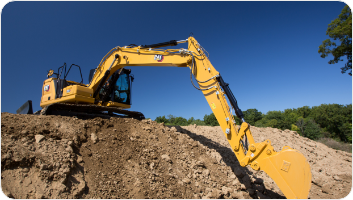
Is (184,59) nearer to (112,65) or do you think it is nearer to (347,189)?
(112,65)

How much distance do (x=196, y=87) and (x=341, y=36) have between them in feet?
50.3

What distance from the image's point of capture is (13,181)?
3.53 m

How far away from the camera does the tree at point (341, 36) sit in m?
13.8

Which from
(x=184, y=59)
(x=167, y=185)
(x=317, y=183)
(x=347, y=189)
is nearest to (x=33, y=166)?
(x=167, y=185)

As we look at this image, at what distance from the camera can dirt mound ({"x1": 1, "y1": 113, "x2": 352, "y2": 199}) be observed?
3748mm

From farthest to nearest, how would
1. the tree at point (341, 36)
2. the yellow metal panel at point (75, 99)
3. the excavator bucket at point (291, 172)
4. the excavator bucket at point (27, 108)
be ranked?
the tree at point (341, 36)
the excavator bucket at point (27, 108)
the yellow metal panel at point (75, 99)
the excavator bucket at point (291, 172)

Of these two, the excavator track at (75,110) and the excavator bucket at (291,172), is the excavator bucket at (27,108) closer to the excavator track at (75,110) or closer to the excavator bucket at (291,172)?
the excavator track at (75,110)

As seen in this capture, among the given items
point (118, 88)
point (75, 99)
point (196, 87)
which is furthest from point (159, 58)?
point (75, 99)

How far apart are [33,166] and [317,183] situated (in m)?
9.36

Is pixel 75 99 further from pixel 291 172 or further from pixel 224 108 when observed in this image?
pixel 291 172

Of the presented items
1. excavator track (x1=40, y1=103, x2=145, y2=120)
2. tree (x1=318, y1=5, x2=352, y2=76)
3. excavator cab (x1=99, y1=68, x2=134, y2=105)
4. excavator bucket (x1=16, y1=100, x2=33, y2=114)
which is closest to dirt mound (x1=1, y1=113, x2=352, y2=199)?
excavator track (x1=40, y1=103, x2=145, y2=120)

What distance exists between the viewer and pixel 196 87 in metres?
5.79

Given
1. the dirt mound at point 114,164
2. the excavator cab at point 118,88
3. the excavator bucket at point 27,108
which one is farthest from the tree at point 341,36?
the excavator bucket at point 27,108

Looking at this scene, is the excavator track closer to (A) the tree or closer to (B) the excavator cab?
(B) the excavator cab
